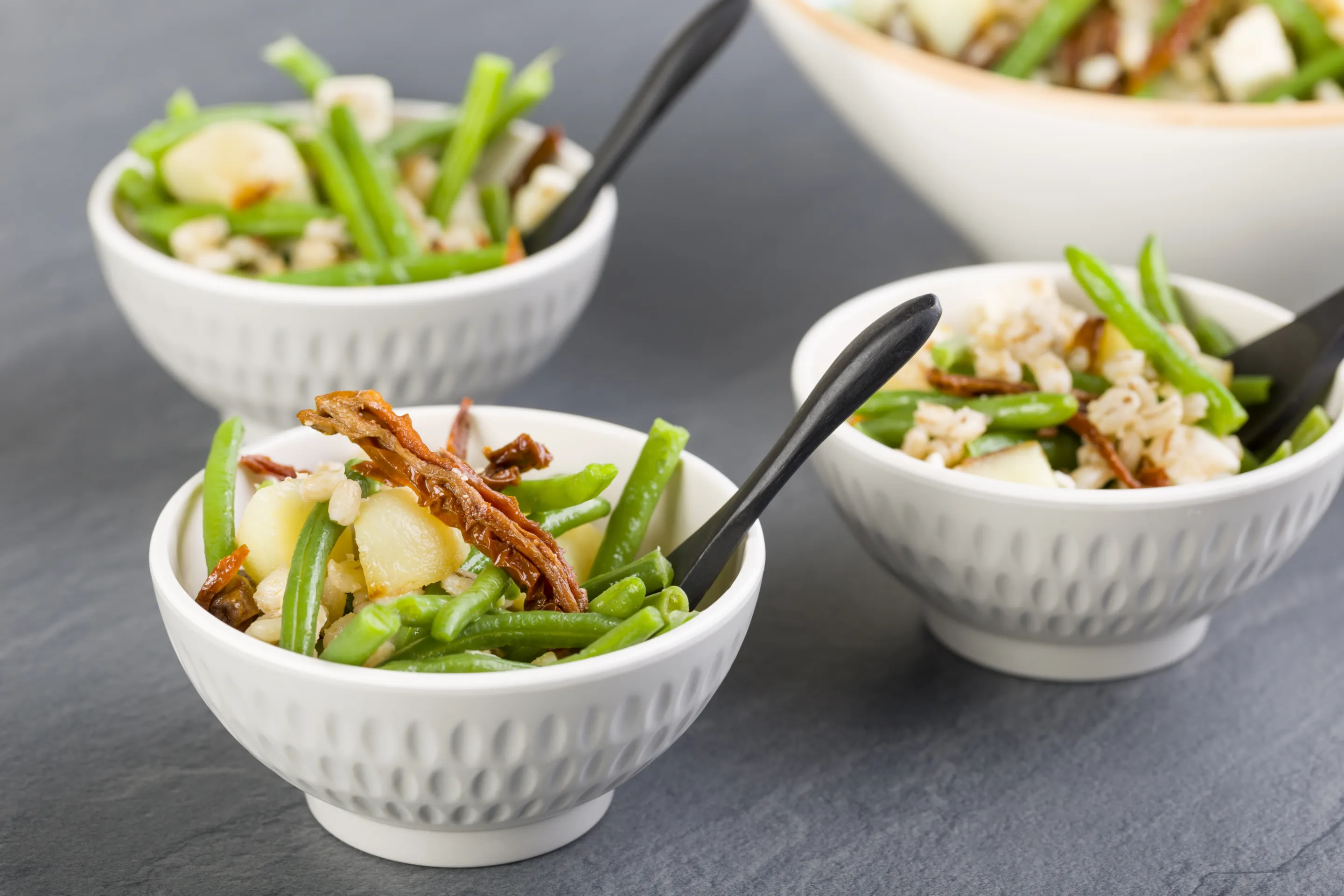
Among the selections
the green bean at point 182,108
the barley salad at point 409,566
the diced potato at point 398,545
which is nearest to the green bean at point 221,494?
the barley salad at point 409,566

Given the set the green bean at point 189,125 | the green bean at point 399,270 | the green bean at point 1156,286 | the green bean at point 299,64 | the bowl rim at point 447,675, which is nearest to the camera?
the bowl rim at point 447,675

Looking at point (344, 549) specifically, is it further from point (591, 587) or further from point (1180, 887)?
point (1180, 887)

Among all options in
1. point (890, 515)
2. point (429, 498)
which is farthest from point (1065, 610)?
point (429, 498)

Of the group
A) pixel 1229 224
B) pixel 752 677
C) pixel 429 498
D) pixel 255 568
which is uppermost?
pixel 1229 224

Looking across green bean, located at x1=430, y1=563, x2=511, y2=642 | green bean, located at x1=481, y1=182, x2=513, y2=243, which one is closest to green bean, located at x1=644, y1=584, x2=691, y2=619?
A: green bean, located at x1=430, y1=563, x2=511, y2=642

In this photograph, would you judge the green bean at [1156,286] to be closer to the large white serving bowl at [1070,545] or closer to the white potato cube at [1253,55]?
the large white serving bowl at [1070,545]

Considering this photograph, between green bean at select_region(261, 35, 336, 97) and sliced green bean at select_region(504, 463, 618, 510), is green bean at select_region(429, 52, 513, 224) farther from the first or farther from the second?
sliced green bean at select_region(504, 463, 618, 510)

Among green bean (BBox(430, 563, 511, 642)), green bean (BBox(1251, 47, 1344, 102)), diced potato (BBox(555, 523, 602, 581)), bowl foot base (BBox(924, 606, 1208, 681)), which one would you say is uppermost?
green bean (BBox(1251, 47, 1344, 102))

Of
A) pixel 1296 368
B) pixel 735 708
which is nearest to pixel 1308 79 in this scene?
pixel 1296 368
